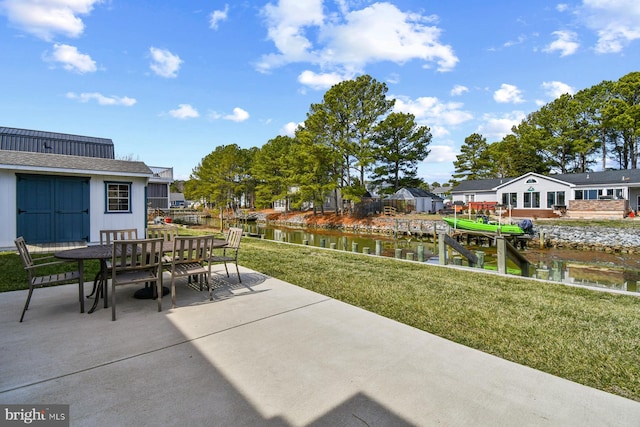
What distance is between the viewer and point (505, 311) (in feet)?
13.0

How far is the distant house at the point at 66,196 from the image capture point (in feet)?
29.0

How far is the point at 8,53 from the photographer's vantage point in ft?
30.7

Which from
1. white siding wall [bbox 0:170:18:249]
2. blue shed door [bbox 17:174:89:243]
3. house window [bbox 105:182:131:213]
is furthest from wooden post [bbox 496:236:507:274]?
white siding wall [bbox 0:170:18:249]

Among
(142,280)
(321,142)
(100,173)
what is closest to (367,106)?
(321,142)

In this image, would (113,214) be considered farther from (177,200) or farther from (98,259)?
(177,200)

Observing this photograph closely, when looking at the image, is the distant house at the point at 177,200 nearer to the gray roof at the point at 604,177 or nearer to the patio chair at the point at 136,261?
the gray roof at the point at 604,177

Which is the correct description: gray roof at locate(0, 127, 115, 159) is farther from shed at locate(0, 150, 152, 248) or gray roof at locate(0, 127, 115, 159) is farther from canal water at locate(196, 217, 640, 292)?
canal water at locate(196, 217, 640, 292)

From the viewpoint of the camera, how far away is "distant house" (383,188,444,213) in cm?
3106

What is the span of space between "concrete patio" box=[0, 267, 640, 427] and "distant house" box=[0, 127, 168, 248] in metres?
7.24

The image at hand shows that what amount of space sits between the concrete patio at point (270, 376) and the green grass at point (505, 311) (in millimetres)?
340

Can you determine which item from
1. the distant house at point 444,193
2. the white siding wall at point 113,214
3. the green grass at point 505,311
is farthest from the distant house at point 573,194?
the white siding wall at point 113,214

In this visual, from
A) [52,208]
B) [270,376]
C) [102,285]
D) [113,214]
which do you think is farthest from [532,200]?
[52,208]

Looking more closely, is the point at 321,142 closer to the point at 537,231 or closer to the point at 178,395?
the point at 537,231

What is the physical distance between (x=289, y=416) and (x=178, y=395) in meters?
0.85
